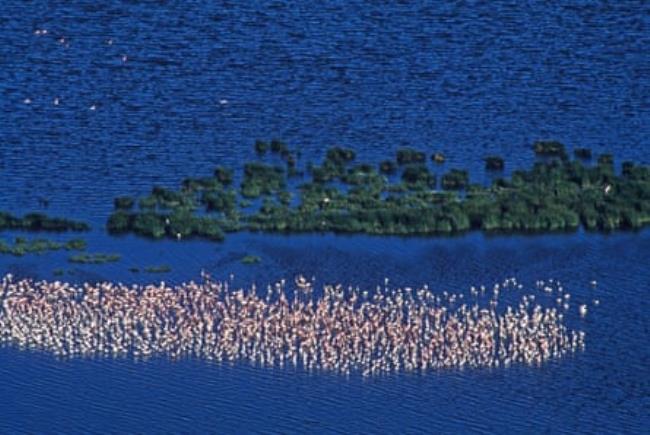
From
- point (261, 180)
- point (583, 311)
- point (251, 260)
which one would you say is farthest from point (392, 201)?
point (583, 311)

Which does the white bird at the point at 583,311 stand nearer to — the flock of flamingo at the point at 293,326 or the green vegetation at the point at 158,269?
the flock of flamingo at the point at 293,326

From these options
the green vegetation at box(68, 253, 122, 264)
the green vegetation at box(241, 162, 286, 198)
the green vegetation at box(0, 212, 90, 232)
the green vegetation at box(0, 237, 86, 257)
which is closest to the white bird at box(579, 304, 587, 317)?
the green vegetation at box(241, 162, 286, 198)

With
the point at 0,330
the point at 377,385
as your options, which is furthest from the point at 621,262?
the point at 0,330

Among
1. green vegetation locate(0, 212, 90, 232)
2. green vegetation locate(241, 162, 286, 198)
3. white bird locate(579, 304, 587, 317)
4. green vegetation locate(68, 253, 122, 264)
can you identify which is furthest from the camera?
green vegetation locate(241, 162, 286, 198)

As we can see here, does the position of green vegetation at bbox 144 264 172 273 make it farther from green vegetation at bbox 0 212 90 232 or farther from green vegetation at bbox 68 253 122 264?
green vegetation at bbox 0 212 90 232

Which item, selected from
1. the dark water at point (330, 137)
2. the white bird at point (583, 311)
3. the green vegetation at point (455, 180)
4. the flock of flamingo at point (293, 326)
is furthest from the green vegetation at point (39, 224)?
the white bird at point (583, 311)

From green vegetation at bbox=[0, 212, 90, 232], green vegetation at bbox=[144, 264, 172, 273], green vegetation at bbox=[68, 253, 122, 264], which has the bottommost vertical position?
green vegetation at bbox=[144, 264, 172, 273]
